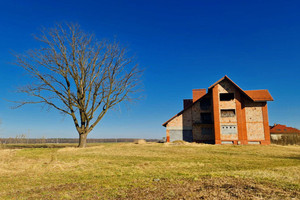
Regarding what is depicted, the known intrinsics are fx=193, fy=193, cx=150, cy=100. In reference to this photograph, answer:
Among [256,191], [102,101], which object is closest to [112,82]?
[102,101]

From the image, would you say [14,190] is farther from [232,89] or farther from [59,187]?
[232,89]

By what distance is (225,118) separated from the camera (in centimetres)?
3269

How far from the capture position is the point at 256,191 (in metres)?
5.04

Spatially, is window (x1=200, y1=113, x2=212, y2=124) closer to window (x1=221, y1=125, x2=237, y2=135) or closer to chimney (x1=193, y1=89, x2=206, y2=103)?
window (x1=221, y1=125, x2=237, y2=135)

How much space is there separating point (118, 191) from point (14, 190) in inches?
132

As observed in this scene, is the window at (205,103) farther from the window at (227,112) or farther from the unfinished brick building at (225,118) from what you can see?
the window at (227,112)

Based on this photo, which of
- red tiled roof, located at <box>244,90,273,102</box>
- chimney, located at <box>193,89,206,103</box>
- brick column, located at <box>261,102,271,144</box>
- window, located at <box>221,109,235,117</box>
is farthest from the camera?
chimney, located at <box>193,89,206,103</box>

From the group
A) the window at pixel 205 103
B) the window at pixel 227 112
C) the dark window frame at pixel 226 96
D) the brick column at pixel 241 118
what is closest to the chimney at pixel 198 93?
the window at pixel 205 103

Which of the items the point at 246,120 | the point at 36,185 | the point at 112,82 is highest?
the point at 112,82

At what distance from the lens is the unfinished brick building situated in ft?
104

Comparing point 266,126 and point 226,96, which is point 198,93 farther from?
point 266,126

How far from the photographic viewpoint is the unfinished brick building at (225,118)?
31750 millimetres

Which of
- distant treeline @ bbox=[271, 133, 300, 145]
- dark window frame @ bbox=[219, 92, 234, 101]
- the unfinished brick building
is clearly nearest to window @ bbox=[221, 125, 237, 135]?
the unfinished brick building

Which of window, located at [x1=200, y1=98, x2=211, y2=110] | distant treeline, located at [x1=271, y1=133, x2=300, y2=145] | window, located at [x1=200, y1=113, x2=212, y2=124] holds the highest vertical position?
window, located at [x1=200, y1=98, x2=211, y2=110]
